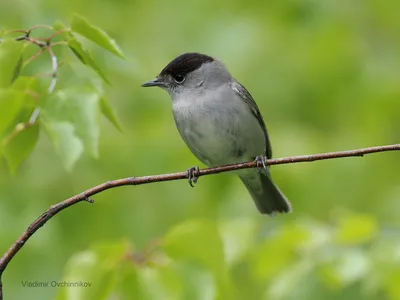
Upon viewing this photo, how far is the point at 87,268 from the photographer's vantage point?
132 inches

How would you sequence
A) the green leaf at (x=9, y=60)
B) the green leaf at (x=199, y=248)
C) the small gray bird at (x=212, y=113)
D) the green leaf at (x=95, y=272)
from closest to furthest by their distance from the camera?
the green leaf at (x=9, y=60), the green leaf at (x=95, y=272), the green leaf at (x=199, y=248), the small gray bird at (x=212, y=113)

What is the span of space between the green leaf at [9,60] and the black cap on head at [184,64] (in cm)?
193

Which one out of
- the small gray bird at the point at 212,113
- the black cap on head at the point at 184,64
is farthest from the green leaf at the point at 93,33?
the black cap on head at the point at 184,64

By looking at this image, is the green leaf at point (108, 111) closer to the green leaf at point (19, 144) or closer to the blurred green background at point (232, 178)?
the green leaf at point (19, 144)

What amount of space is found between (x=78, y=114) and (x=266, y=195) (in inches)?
97.8

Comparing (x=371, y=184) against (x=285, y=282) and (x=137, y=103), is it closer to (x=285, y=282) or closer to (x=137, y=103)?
(x=137, y=103)

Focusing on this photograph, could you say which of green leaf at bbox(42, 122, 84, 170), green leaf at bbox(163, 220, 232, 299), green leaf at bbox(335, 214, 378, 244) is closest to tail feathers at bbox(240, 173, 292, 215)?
green leaf at bbox(335, 214, 378, 244)

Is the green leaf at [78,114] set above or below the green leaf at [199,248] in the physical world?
above

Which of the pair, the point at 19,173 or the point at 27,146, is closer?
the point at 27,146

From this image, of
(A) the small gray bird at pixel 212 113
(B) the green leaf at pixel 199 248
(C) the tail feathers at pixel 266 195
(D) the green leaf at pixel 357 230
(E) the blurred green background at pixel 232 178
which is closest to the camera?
(B) the green leaf at pixel 199 248

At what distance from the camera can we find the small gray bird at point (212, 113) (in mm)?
4484

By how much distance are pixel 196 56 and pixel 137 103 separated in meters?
2.03

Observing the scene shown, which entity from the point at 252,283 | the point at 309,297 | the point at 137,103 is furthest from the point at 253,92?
the point at 309,297

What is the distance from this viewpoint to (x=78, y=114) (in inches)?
122
